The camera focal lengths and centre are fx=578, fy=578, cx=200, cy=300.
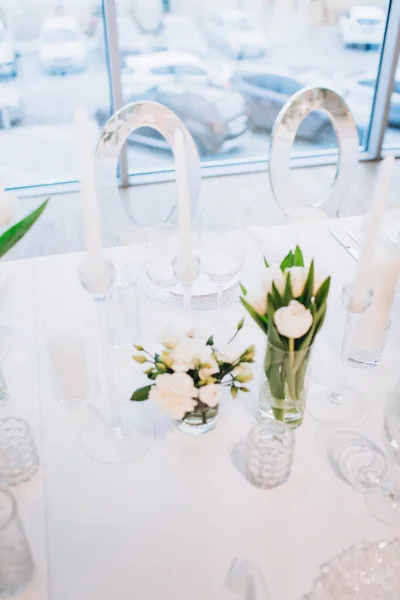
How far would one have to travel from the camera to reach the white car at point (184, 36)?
4.07m

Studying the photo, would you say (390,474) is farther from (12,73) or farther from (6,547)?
(12,73)

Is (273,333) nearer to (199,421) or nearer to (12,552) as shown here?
(199,421)

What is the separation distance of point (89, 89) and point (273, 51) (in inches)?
57.3

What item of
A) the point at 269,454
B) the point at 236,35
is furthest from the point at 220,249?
the point at 236,35

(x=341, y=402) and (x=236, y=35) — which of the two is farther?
(x=236, y=35)

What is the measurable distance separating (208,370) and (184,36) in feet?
12.7

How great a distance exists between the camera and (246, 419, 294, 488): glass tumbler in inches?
32.4

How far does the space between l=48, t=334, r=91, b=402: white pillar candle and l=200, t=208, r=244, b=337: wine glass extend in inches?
11.4

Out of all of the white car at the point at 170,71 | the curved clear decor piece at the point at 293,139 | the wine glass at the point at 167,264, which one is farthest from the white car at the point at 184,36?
the wine glass at the point at 167,264

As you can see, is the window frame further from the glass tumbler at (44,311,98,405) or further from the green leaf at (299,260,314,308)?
the green leaf at (299,260,314,308)

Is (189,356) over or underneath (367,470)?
over

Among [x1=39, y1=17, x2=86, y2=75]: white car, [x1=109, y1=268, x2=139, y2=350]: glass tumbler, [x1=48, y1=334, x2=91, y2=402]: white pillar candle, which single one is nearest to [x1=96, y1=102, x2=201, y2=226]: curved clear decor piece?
[x1=109, y1=268, x2=139, y2=350]: glass tumbler

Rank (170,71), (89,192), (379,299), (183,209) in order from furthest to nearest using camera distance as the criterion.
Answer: (170,71), (379,299), (183,209), (89,192)

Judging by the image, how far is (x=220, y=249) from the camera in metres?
1.12
